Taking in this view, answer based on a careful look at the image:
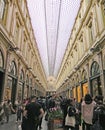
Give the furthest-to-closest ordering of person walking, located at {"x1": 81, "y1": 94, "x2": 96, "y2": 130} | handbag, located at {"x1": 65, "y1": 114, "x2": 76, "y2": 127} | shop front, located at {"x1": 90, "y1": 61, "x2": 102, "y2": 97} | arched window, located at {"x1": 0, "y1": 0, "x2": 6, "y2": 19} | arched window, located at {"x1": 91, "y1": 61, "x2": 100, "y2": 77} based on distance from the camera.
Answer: arched window, located at {"x1": 91, "y1": 61, "x2": 100, "y2": 77} < shop front, located at {"x1": 90, "y1": 61, "x2": 102, "y2": 97} < arched window, located at {"x1": 0, "y1": 0, "x2": 6, "y2": 19} < handbag, located at {"x1": 65, "y1": 114, "x2": 76, "y2": 127} < person walking, located at {"x1": 81, "y1": 94, "x2": 96, "y2": 130}

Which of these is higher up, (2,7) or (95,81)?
(2,7)

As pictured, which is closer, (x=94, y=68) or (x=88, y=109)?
(x=88, y=109)

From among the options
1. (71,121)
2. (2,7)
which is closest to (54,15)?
(2,7)

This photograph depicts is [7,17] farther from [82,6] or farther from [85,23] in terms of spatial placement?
[82,6]

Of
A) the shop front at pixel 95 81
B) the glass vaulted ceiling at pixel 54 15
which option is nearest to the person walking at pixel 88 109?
the shop front at pixel 95 81

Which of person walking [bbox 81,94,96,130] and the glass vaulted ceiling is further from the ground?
the glass vaulted ceiling

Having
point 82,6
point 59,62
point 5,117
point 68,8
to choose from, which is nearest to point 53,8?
point 68,8

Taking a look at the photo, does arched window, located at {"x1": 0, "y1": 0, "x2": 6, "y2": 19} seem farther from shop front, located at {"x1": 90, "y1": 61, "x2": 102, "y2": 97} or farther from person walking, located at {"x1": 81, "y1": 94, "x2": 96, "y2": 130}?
person walking, located at {"x1": 81, "y1": 94, "x2": 96, "y2": 130}

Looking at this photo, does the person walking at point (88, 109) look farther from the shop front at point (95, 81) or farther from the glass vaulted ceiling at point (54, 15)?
the glass vaulted ceiling at point (54, 15)

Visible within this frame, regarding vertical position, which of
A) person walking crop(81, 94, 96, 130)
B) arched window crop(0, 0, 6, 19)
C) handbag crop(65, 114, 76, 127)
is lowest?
handbag crop(65, 114, 76, 127)

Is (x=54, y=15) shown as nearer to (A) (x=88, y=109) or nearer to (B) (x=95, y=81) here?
(B) (x=95, y=81)

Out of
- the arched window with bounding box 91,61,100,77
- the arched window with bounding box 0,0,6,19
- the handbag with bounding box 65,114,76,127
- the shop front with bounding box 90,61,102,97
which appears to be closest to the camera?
the handbag with bounding box 65,114,76,127

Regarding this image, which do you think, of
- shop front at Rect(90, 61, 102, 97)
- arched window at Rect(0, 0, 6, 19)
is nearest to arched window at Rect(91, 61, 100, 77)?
shop front at Rect(90, 61, 102, 97)

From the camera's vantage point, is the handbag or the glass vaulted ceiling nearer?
the handbag
